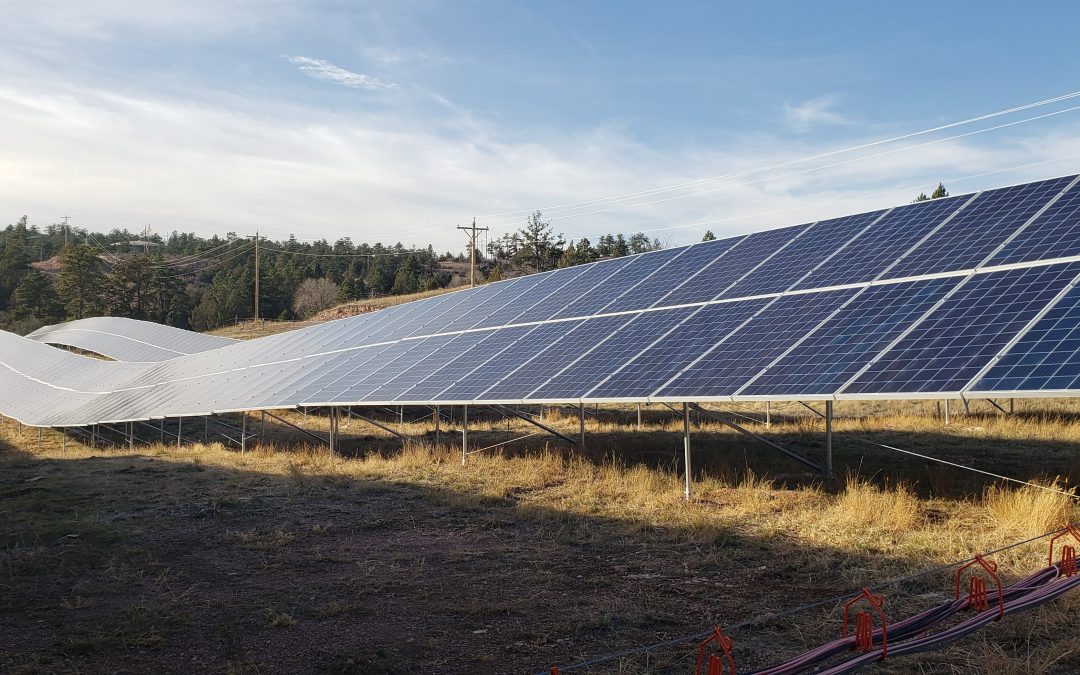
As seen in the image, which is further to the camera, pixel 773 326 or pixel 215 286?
pixel 215 286

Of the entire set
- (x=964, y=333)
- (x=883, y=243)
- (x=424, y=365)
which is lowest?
(x=424, y=365)

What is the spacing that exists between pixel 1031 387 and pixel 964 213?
849 cm

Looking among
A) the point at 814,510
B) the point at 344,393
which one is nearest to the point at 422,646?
the point at 814,510

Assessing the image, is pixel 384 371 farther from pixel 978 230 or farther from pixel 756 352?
pixel 978 230

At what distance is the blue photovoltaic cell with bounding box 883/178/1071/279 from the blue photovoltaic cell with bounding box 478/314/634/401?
6.95 metres

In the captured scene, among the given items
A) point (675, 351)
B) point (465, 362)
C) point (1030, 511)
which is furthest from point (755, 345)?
point (465, 362)

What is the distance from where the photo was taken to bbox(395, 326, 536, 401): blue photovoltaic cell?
2082 cm

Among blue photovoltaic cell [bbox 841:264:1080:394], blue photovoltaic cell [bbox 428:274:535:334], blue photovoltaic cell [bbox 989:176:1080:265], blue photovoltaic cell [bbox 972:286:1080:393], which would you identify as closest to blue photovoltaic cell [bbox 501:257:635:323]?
blue photovoltaic cell [bbox 428:274:535:334]

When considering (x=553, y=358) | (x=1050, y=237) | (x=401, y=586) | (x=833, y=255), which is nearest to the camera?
(x=401, y=586)

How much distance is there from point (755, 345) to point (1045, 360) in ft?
17.5

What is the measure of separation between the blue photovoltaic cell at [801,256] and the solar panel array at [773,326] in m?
0.07

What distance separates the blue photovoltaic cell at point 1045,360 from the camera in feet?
34.6

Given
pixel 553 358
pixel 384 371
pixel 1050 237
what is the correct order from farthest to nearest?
1. pixel 384 371
2. pixel 553 358
3. pixel 1050 237

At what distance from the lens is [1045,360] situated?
437 inches
